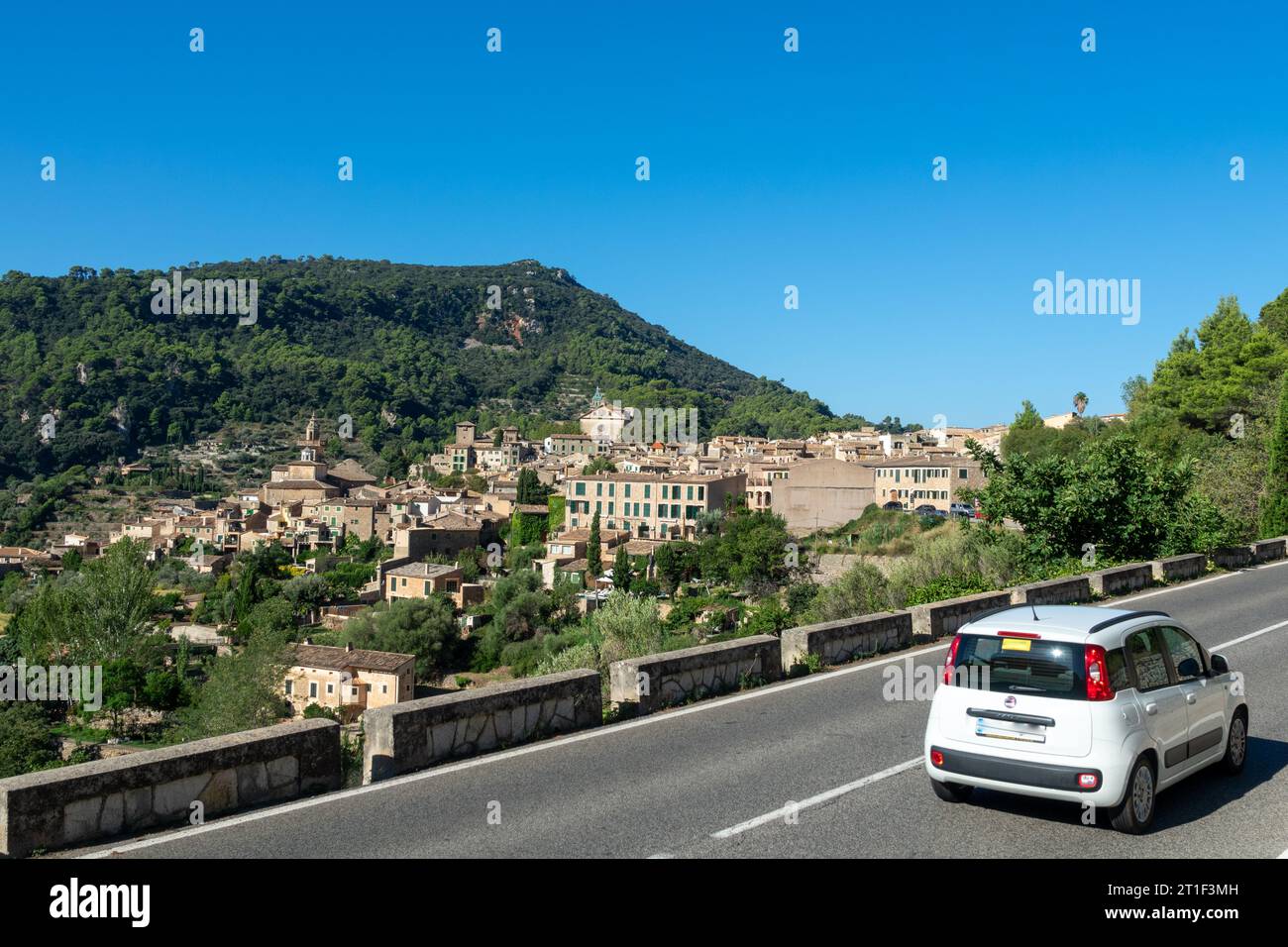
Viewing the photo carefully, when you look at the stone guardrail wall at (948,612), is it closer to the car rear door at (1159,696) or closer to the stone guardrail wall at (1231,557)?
the car rear door at (1159,696)

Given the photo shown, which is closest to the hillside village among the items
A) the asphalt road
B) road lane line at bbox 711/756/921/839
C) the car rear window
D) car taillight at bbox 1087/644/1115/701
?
the asphalt road

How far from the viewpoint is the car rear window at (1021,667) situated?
584 centimetres

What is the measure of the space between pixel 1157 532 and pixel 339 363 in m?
192

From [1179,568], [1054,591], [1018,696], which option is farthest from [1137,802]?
[1179,568]

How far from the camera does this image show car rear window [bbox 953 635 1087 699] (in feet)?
19.2

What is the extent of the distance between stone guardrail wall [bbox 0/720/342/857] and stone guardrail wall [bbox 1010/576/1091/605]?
11.5m

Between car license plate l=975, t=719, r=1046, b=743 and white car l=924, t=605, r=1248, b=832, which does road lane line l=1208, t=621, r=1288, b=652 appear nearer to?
white car l=924, t=605, r=1248, b=832

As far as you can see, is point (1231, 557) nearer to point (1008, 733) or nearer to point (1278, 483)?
point (1278, 483)

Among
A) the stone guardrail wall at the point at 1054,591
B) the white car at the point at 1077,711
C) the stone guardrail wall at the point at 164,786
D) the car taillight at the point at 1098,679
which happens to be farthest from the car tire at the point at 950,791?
the stone guardrail wall at the point at 1054,591

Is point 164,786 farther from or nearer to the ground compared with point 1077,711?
nearer to the ground

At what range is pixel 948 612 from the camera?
13.8m

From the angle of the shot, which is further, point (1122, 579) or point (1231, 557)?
point (1231, 557)

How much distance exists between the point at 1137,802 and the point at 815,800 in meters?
1.95
